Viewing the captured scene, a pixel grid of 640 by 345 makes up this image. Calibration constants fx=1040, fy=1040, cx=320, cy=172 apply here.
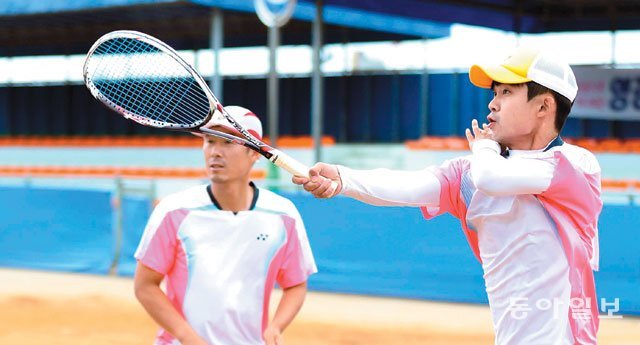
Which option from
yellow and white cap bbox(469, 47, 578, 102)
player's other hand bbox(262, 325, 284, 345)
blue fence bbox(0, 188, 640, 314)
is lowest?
blue fence bbox(0, 188, 640, 314)

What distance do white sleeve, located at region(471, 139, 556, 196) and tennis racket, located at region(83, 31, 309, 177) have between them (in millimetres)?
908

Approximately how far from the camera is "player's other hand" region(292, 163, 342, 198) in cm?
363

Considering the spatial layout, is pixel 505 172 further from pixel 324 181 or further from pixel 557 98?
pixel 324 181

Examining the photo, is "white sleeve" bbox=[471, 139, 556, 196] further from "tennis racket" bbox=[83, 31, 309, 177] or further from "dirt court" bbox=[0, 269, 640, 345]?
"dirt court" bbox=[0, 269, 640, 345]

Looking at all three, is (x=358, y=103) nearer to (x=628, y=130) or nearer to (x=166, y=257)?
(x=628, y=130)

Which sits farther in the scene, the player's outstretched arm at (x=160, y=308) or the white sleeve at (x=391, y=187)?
the player's outstretched arm at (x=160, y=308)

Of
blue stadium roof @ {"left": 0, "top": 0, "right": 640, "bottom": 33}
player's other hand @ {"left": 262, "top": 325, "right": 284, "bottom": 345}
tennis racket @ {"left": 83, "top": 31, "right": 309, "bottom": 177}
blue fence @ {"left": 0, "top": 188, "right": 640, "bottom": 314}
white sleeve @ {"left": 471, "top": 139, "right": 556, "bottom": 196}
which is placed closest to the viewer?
white sleeve @ {"left": 471, "top": 139, "right": 556, "bottom": 196}

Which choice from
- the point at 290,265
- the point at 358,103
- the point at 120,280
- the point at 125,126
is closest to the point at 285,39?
the point at 358,103

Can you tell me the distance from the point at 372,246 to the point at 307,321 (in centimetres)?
187

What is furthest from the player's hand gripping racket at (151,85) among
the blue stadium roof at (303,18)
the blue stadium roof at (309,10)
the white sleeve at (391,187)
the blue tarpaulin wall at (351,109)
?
the blue tarpaulin wall at (351,109)

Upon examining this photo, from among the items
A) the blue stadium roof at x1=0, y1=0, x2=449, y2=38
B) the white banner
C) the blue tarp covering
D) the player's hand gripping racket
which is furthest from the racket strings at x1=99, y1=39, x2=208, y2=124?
the white banner

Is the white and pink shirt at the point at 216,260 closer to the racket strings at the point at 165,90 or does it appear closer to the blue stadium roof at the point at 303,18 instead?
the racket strings at the point at 165,90

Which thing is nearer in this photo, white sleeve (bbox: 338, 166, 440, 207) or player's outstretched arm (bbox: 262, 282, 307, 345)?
white sleeve (bbox: 338, 166, 440, 207)

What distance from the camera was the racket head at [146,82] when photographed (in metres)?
4.25
